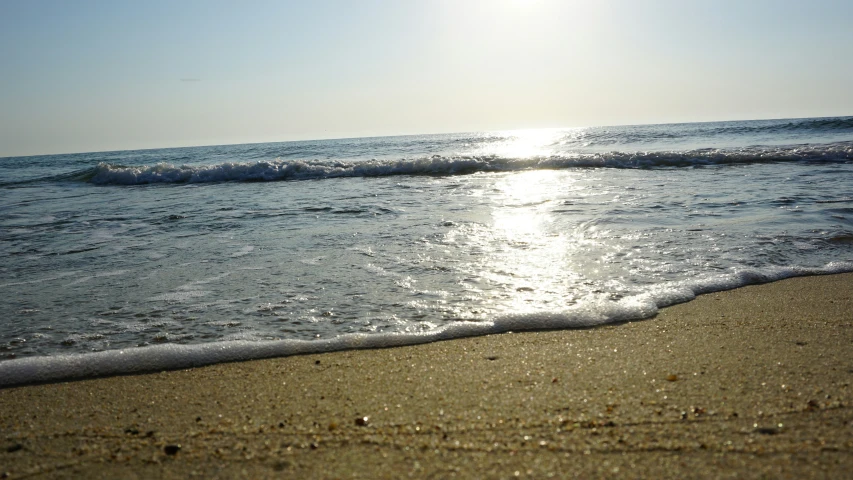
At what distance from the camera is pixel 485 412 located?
1976 millimetres

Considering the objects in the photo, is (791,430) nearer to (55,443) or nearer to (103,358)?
(55,443)

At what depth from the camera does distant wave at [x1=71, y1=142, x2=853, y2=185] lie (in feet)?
42.9

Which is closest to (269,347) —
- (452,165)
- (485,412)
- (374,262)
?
(485,412)

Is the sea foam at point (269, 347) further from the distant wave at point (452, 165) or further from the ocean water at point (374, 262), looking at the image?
the distant wave at point (452, 165)

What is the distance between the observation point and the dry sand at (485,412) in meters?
1.65

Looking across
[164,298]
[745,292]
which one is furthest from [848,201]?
[164,298]

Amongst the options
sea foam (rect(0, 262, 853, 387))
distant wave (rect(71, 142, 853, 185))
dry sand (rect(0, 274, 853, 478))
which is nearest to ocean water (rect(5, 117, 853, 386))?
sea foam (rect(0, 262, 853, 387))

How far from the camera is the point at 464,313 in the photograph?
3.22 m

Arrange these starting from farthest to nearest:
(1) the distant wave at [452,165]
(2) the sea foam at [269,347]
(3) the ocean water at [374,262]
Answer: (1) the distant wave at [452,165] < (3) the ocean water at [374,262] < (2) the sea foam at [269,347]

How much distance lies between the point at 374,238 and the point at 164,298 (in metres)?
2.21

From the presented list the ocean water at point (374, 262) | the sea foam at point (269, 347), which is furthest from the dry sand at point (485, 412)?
the ocean water at point (374, 262)

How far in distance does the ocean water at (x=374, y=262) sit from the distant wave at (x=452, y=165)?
12.5 feet

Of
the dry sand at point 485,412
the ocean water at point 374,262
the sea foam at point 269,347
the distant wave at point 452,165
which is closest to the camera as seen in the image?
the dry sand at point 485,412

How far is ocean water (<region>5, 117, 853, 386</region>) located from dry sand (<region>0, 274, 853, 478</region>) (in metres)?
0.28
